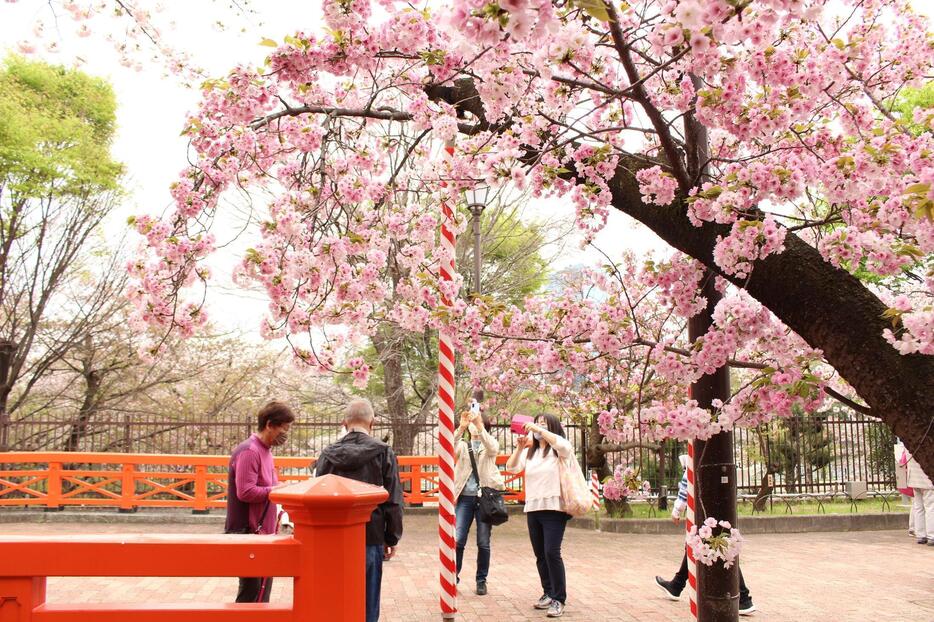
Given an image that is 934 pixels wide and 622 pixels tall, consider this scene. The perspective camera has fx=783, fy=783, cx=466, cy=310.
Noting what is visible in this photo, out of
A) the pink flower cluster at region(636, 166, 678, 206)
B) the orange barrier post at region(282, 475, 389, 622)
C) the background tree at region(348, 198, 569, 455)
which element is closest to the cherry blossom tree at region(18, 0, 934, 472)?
the pink flower cluster at region(636, 166, 678, 206)

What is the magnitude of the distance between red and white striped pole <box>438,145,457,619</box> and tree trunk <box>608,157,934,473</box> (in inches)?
120

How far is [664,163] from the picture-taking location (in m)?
4.25

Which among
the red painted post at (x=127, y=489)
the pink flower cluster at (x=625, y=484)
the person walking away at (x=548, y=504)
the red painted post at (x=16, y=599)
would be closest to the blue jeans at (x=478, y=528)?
the person walking away at (x=548, y=504)

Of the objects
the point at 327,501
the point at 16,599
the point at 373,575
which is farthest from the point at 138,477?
the point at 327,501

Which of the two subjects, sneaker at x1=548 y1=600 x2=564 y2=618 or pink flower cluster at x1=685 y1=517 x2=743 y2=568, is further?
sneaker at x1=548 y1=600 x2=564 y2=618

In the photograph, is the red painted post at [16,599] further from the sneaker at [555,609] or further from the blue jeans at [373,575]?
the sneaker at [555,609]

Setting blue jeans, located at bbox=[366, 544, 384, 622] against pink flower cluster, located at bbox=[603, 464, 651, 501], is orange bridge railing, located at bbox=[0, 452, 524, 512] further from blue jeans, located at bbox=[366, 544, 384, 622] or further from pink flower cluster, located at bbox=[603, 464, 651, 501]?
pink flower cluster, located at bbox=[603, 464, 651, 501]

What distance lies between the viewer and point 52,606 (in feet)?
7.54

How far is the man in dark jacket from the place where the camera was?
521cm

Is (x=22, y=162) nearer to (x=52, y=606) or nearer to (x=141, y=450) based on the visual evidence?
(x=141, y=450)

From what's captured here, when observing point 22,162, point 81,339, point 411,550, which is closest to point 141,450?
point 81,339

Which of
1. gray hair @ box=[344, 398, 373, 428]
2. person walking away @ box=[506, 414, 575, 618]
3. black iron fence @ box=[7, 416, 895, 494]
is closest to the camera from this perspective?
gray hair @ box=[344, 398, 373, 428]

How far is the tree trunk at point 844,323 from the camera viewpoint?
3.09m

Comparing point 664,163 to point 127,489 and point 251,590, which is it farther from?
point 127,489
